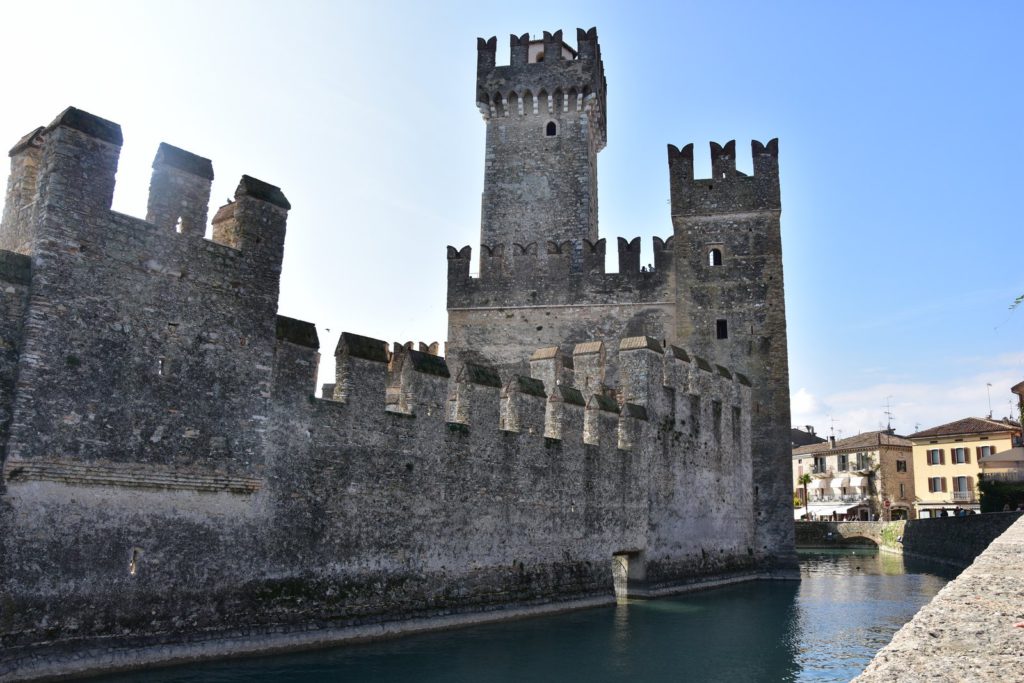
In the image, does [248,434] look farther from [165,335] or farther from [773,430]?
[773,430]

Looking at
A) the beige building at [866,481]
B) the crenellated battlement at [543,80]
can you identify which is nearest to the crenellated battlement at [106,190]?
the crenellated battlement at [543,80]

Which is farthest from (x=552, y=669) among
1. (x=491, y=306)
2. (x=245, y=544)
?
(x=491, y=306)

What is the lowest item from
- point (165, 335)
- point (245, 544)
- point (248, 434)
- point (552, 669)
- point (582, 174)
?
point (552, 669)

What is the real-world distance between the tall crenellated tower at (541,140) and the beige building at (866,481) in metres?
40.4

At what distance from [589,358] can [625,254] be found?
6.19 metres

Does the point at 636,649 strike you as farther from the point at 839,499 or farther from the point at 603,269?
the point at 839,499

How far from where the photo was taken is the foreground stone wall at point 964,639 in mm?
3508

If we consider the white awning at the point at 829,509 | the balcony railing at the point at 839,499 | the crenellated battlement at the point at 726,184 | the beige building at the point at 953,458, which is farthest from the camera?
the white awning at the point at 829,509

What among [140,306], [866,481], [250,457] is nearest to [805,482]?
[866,481]

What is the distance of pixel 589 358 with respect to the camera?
60.0ft

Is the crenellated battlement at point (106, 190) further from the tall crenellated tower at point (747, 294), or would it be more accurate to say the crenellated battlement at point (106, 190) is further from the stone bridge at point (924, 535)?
the stone bridge at point (924, 535)

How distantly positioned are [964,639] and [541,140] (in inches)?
902

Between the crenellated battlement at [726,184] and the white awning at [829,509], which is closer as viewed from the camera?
the crenellated battlement at [726,184]

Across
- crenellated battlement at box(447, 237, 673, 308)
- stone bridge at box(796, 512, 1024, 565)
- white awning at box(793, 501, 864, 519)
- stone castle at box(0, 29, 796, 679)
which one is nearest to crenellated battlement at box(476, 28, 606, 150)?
crenellated battlement at box(447, 237, 673, 308)
